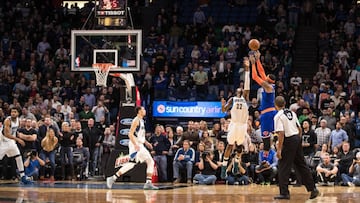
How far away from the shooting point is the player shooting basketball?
1716cm

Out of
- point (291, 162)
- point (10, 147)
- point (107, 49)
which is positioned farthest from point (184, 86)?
point (291, 162)

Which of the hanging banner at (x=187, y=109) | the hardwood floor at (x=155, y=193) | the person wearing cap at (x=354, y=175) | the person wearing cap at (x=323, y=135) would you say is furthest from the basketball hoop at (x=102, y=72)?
the person wearing cap at (x=354, y=175)

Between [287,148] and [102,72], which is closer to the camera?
[287,148]

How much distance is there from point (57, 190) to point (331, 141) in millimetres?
8342

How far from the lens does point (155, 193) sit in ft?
57.8

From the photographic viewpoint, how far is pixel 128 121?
2175 centimetres

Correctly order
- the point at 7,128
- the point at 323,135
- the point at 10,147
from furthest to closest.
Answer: the point at 323,135, the point at 10,147, the point at 7,128

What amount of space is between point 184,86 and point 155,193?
395 inches

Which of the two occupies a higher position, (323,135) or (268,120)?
(268,120)

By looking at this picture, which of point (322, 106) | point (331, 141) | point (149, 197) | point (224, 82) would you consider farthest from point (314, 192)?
point (224, 82)

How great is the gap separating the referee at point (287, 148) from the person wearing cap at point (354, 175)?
233 inches

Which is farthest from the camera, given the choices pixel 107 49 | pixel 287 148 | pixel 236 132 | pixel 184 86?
pixel 184 86

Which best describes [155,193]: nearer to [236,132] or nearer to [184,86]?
[236,132]

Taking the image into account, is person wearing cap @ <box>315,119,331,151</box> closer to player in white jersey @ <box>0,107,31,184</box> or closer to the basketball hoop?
the basketball hoop
